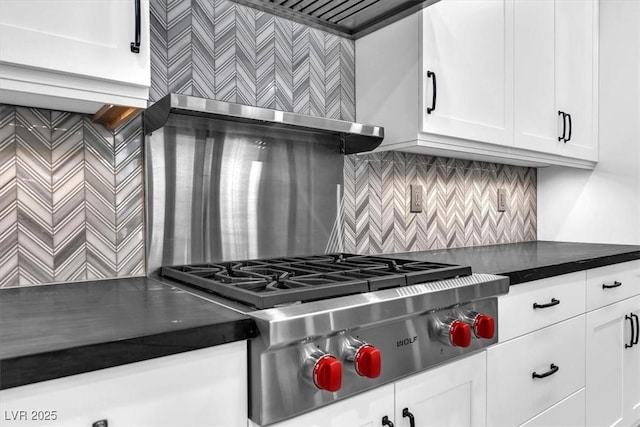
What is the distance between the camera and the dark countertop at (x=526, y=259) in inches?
57.5

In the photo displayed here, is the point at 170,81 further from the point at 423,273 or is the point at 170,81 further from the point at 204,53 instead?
the point at 423,273

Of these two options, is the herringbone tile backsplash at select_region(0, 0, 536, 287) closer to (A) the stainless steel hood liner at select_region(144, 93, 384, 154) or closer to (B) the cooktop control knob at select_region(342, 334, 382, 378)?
(A) the stainless steel hood liner at select_region(144, 93, 384, 154)

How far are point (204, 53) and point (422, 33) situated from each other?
751mm

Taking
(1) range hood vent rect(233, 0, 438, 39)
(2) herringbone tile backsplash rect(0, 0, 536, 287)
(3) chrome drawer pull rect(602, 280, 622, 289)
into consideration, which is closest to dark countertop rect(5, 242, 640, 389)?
(2) herringbone tile backsplash rect(0, 0, 536, 287)

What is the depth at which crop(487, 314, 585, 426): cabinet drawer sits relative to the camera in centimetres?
135

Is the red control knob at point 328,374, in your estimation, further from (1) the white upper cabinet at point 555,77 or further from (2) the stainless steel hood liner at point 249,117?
(1) the white upper cabinet at point 555,77

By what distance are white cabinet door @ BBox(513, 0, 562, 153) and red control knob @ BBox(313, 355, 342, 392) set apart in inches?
59.1

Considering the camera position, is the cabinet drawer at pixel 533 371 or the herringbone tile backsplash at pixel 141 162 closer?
the herringbone tile backsplash at pixel 141 162

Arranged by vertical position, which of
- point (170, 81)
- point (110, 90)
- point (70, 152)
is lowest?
point (70, 152)

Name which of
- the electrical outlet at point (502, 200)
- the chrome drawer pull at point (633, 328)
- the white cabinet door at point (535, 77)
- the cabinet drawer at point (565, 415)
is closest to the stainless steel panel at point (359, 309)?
the cabinet drawer at point (565, 415)

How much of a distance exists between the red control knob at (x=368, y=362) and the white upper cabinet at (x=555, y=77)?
4.68 feet

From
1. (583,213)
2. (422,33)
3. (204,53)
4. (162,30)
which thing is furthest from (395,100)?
(583,213)

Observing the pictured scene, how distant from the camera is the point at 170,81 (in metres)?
1.42

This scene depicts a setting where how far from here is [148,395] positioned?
0.73 m
